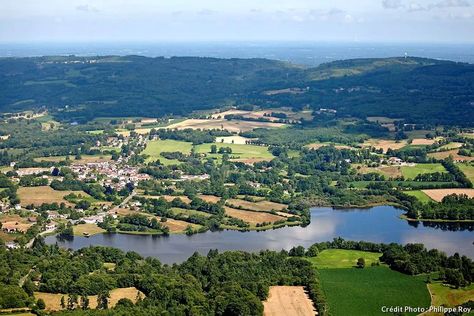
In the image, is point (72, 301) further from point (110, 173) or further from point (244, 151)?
point (244, 151)

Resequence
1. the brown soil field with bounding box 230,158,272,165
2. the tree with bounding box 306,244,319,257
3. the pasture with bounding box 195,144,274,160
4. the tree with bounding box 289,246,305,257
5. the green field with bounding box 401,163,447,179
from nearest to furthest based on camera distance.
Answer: the tree with bounding box 289,246,305,257, the tree with bounding box 306,244,319,257, the green field with bounding box 401,163,447,179, the brown soil field with bounding box 230,158,272,165, the pasture with bounding box 195,144,274,160

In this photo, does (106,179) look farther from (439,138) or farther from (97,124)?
(439,138)

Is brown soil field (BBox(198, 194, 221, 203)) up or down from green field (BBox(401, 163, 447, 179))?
down

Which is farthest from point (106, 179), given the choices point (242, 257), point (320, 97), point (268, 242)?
point (320, 97)

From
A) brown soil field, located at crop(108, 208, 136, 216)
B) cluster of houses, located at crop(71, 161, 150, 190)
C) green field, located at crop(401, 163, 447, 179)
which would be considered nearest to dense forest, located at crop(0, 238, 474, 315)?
brown soil field, located at crop(108, 208, 136, 216)

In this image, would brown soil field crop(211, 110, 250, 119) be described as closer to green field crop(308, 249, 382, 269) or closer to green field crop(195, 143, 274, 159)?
green field crop(195, 143, 274, 159)

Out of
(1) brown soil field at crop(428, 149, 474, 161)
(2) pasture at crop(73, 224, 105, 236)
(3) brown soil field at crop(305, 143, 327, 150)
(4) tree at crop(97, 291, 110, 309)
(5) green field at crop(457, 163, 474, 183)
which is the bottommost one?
(2) pasture at crop(73, 224, 105, 236)

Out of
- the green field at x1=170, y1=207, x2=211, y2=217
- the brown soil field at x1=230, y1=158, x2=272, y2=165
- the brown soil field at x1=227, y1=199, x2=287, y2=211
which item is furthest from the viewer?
the brown soil field at x1=230, y1=158, x2=272, y2=165

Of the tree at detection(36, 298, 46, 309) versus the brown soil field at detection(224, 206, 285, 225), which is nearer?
the tree at detection(36, 298, 46, 309)
